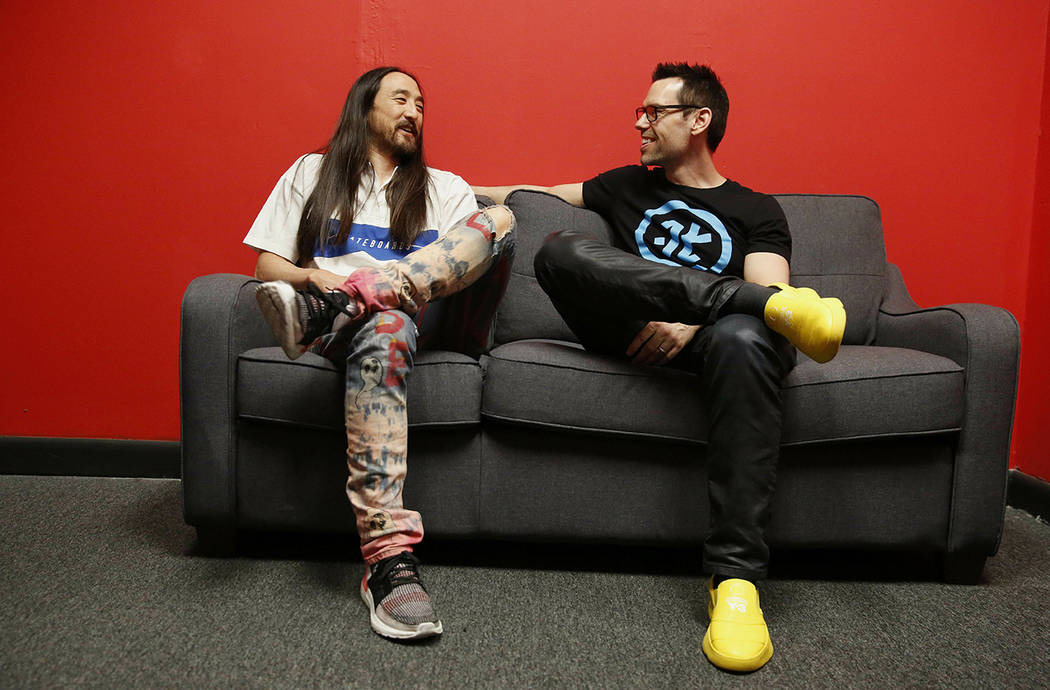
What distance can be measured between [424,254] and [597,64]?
1.22 metres

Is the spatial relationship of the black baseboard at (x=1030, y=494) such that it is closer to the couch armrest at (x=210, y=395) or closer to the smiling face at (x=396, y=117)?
the smiling face at (x=396, y=117)

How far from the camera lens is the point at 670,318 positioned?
1.32m

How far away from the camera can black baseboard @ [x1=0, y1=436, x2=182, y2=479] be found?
2.12m

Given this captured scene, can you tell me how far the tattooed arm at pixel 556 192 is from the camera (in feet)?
6.47

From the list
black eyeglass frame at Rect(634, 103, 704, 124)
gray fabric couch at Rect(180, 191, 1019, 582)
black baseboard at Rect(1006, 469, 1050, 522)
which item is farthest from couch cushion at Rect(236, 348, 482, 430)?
black baseboard at Rect(1006, 469, 1050, 522)

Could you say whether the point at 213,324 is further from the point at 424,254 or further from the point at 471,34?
the point at 471,34

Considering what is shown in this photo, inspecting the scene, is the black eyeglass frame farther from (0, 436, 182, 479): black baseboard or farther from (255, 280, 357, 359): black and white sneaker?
(0, 436, 182, 479): black baseboard

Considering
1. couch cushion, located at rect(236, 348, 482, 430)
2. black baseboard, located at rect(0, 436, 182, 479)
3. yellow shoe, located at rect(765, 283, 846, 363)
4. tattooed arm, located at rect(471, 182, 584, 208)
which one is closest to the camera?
yellow shoe, located at rect(765, 283, 846, 363)

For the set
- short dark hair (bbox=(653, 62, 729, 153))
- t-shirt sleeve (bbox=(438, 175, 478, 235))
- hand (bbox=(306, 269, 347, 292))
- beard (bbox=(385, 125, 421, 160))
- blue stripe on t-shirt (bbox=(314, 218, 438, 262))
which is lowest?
hand (bbox=(306, 269, 347, 292))

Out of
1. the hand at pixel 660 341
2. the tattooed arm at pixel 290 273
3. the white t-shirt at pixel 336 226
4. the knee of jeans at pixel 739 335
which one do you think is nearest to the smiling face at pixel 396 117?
the white t-shirt at pixel 336 226

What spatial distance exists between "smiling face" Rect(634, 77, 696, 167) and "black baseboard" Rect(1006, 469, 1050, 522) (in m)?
1.28

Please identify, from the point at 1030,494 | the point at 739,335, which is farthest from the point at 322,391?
the point at 1030,494

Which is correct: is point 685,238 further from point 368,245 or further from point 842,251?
point 368,245

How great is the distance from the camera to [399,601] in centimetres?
115
